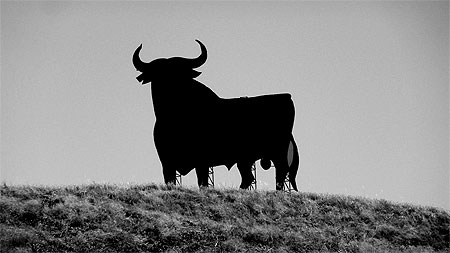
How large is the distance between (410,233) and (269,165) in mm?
4357

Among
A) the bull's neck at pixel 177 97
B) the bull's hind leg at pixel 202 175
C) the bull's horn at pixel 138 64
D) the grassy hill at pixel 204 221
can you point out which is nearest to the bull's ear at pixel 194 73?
the bull's neck at pixel 177 97

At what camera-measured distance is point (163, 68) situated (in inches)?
783

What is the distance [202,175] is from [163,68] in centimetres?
281

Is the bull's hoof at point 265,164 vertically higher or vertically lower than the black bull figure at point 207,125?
lower

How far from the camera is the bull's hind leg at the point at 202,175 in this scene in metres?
19.4

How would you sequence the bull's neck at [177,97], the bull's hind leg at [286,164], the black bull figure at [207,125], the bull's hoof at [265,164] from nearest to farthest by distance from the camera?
the black bull figure at [207,125] → the bull's neck at [177,97] → the bull's hind leg at [286,164] → the bull's hoof at [265,164]

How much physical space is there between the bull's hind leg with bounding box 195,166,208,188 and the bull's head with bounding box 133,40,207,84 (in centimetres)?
235

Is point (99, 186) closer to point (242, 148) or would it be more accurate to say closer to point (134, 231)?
point (134, 231)

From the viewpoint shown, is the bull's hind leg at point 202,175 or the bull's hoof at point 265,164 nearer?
the bull's hind leg at point 202,175

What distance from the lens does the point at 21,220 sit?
603 inches

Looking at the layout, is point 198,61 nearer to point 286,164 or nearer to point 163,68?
point 163,68

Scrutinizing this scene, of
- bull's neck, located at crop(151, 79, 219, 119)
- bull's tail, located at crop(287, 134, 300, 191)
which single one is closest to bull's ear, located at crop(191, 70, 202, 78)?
bull's neck, located at crop(151, 79, 219, 119)

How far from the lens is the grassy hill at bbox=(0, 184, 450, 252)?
1505 centimetres

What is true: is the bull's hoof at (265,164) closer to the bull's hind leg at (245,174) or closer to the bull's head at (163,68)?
the bull's hind leg at (245,174)
